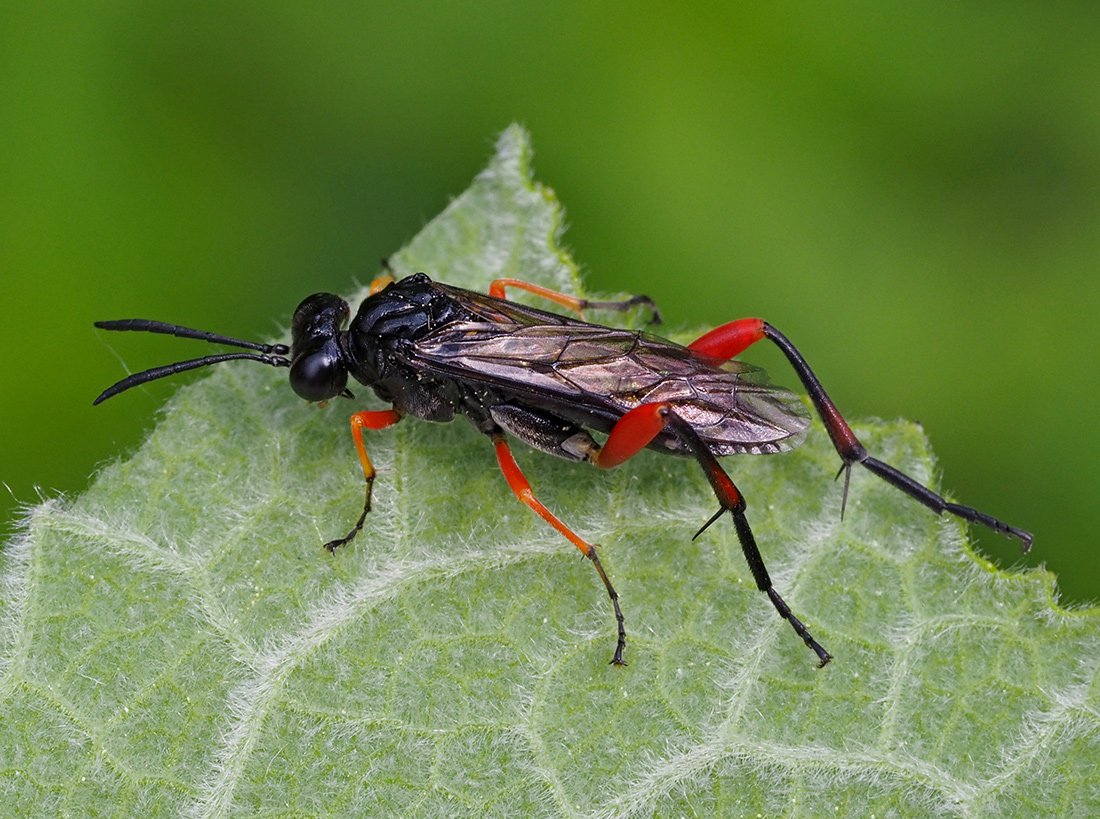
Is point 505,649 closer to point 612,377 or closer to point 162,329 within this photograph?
point 612,377

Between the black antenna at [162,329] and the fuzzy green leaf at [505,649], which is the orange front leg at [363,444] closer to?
the fuzzy green leaf at [505,649]

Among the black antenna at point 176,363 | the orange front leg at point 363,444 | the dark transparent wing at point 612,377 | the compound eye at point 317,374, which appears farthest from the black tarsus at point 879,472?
the black antenna at point 176,363

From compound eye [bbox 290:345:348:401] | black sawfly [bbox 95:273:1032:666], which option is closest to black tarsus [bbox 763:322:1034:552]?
black sawfly [bbox 95:273:1032:666]

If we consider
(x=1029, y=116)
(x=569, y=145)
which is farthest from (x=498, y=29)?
(x=1029, y=116)

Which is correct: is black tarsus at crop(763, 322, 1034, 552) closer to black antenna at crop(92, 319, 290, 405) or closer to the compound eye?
the compound eye

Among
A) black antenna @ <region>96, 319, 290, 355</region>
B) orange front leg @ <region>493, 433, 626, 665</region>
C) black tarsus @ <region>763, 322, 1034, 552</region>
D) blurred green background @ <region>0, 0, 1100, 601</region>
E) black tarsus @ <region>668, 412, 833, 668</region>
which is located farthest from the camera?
blurred green background @ <region>0, 0, 1100, 601</region>

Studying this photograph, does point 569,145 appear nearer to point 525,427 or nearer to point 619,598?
point 525,427
